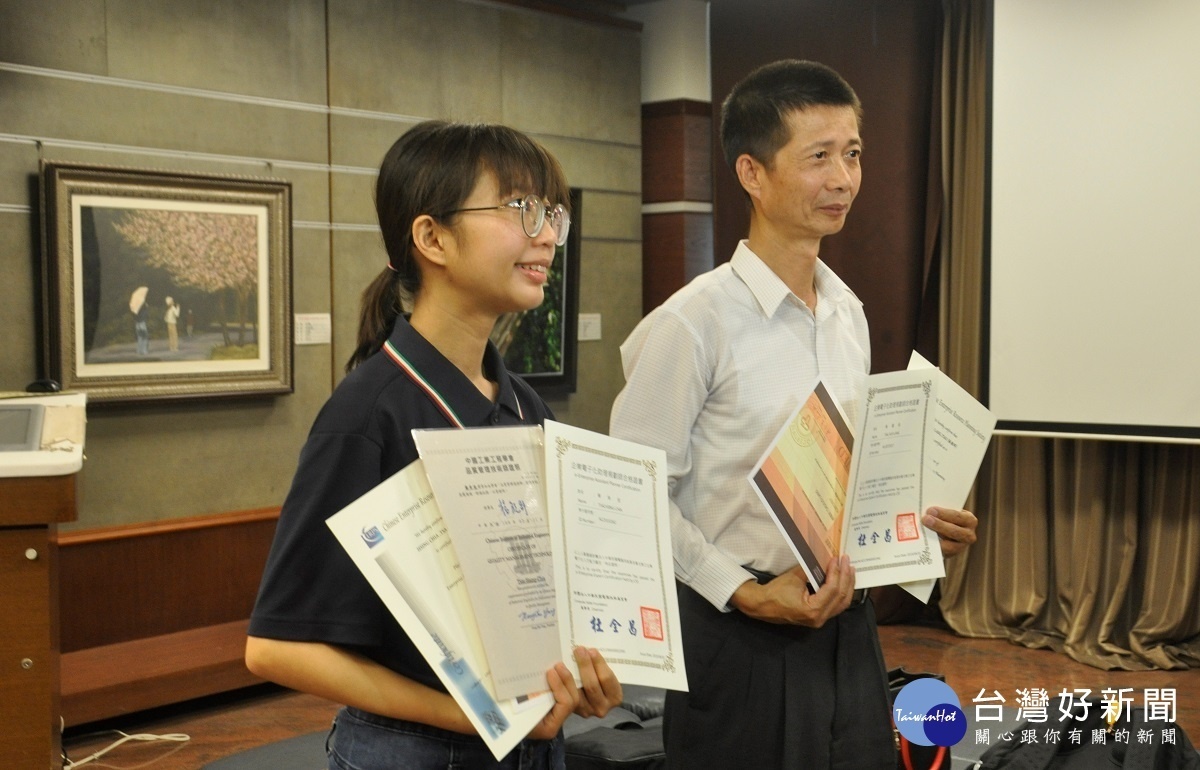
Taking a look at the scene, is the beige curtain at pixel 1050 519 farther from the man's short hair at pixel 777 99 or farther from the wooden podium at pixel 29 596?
the wooden podium at pixel 29 596

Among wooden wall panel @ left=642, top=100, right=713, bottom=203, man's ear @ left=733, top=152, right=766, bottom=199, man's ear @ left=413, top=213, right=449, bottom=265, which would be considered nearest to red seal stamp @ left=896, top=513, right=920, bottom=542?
man's ear @ left=733, top=152, right=766, bottom=199

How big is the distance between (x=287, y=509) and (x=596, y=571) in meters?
0.32

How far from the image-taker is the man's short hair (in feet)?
6.15

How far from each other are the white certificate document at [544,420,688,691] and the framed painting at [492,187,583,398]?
13.4ft

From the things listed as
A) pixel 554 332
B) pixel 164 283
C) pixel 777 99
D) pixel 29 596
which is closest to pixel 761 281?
pixel 777 99

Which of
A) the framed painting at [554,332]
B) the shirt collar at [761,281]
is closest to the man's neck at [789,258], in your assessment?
the shirt collar at [761,281]

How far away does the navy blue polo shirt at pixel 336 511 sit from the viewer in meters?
1.12

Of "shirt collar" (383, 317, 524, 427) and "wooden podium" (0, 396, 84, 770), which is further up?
"shirt collar" (383, 317, 524, 427)

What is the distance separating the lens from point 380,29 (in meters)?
4.83

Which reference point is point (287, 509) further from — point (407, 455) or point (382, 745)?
point (382, 745)

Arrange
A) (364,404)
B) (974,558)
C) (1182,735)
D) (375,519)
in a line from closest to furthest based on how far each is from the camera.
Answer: (375,519) < (364,404) < (1182,735) < (974,558)

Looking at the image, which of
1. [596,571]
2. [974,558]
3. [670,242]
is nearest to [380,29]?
[670,242]

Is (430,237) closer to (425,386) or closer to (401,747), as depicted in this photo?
(425,386)

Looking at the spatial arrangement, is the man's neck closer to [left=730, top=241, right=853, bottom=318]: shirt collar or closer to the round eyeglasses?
[left=730, top=241, right=853, bottom=318]: shirt collar
